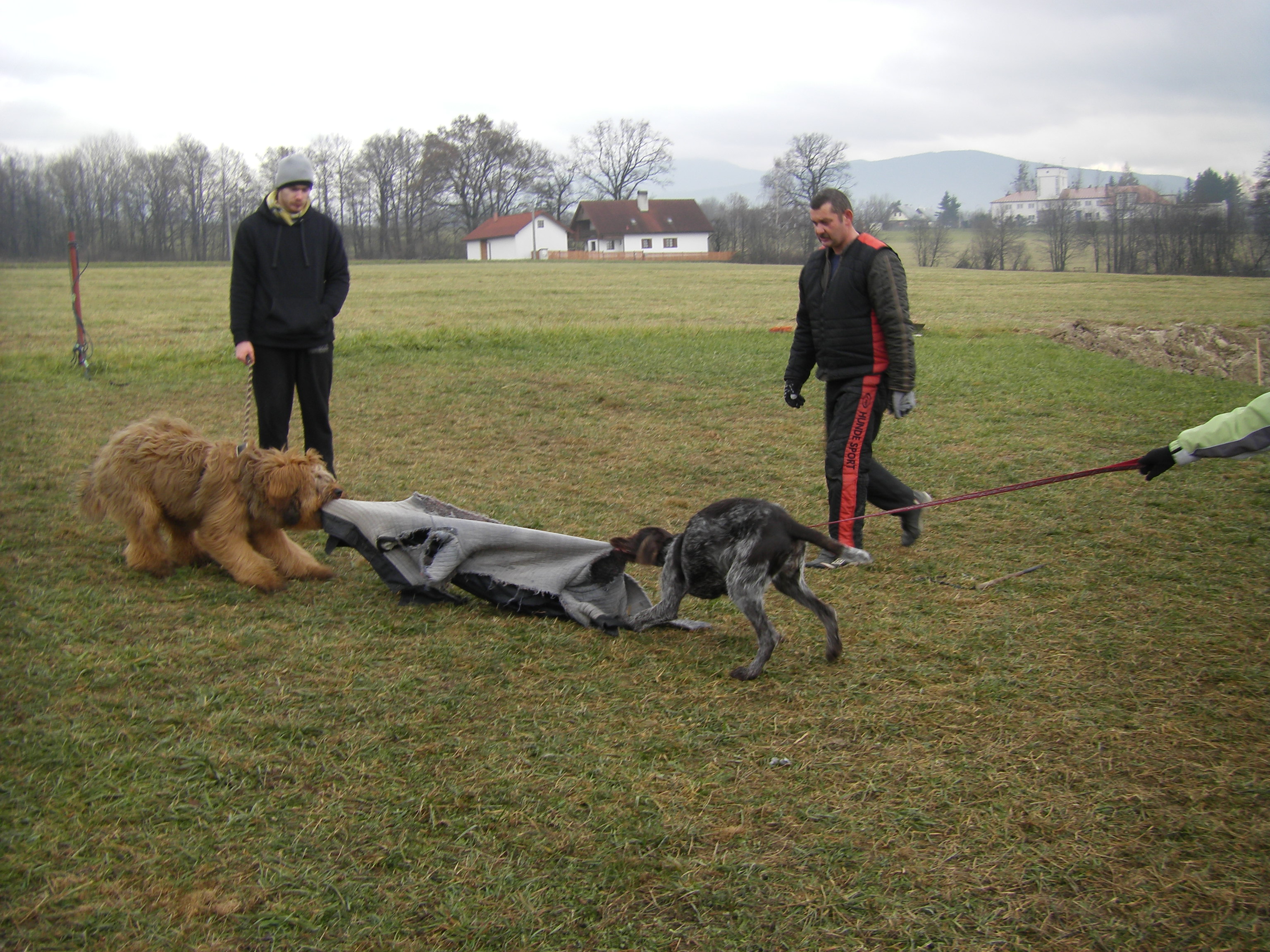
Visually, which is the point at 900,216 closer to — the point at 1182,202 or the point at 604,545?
the point at 1182,202

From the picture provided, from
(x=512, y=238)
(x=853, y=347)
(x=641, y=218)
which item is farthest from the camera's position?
(x=641, y=218)

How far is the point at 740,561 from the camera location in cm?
425

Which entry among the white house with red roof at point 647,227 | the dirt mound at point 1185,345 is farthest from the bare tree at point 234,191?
the white house with red roof at point 647,227

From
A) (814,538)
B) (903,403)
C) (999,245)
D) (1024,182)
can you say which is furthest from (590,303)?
(1024,182)

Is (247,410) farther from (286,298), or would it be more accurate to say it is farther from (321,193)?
(321,193)

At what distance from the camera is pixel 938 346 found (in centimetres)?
1619

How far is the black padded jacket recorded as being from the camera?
18.0 feet

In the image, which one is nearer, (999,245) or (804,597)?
(804,597)

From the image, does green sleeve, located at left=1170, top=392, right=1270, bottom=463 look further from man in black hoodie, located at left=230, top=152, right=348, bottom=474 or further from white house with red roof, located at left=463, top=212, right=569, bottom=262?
white house with red roof, located at left=463, top=212, right=569, bottom=262

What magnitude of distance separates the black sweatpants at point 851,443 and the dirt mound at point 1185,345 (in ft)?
36.3

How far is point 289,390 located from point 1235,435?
5325 mm

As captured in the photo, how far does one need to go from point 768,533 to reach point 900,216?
77049 mm

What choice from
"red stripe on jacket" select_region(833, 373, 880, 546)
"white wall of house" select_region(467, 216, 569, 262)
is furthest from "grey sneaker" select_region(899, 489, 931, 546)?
"white wall of house" select_region(467, 216, 569, 262)

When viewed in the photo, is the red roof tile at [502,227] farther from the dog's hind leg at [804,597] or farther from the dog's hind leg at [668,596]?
the dog's hind leg at [804,597]
